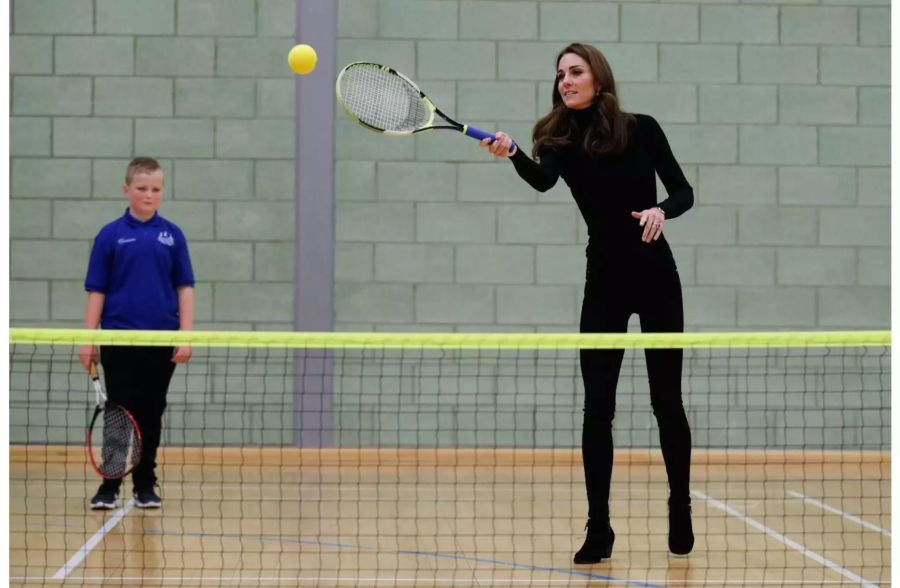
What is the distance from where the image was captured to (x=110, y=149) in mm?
7027

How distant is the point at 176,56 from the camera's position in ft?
23.0

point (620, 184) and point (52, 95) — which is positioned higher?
point (52, 95)

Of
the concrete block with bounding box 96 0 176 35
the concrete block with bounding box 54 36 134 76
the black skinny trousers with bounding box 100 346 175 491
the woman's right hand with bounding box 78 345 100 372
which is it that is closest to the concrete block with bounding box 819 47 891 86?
the concrete block with bounding box 96 0 176 35

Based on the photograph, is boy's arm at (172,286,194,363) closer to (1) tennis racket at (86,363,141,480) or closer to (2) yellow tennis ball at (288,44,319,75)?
(1) tennis racket at (86,363,141,480)

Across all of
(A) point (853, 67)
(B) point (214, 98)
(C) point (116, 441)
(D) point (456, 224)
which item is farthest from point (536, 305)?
(C) point (116, 441)

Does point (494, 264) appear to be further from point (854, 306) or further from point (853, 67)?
point (853, 67)

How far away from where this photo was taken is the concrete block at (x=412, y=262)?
7.07 metres

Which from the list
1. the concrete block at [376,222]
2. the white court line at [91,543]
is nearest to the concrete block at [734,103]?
the concrete block at [376,222]

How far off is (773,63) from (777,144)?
18.4 inches

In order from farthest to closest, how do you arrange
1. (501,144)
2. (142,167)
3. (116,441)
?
(142,167) → (116,441) → (501,144)

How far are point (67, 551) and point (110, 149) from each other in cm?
335

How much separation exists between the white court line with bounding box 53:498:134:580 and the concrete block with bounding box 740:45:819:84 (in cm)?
418

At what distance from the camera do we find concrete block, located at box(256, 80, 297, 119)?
275 inches

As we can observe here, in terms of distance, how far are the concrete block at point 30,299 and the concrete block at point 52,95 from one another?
0.98m
